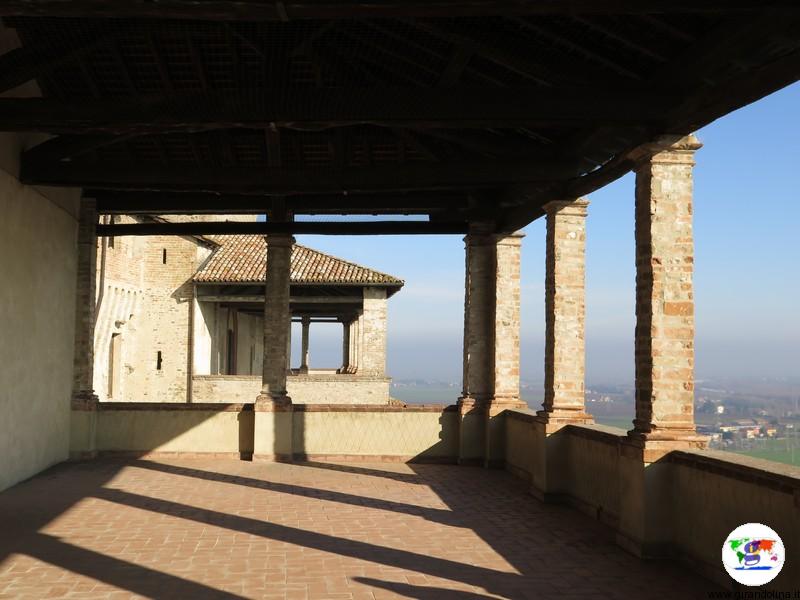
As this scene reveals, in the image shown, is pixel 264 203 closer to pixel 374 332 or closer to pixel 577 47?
pixel 577 47

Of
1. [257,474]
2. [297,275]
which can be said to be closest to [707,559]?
[257,474]

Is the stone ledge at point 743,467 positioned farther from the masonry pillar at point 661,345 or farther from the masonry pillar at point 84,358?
the masonry pillar at point 84,358

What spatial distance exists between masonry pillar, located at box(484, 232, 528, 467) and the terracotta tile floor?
1647 millimetres

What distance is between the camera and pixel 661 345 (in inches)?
287

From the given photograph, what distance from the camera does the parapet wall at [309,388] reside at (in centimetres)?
2422

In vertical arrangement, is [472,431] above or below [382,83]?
below

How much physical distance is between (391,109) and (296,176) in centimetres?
362

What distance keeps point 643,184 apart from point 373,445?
767cm

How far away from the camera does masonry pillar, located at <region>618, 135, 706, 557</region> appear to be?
23.5 ft

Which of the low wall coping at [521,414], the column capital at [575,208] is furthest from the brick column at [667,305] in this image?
the low wall coping at [521,414]

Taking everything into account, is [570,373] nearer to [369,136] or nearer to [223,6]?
[369,136]

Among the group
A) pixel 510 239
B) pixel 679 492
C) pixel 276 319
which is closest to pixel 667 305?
pixel 679 492

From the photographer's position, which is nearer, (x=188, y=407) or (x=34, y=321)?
(x=34, y=321)

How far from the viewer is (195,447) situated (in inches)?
537
